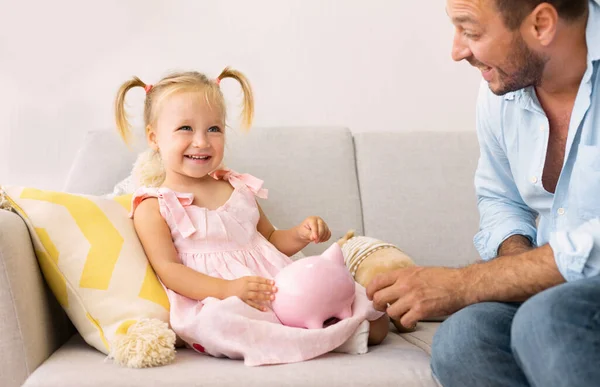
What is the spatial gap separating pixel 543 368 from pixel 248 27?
173 centimetres

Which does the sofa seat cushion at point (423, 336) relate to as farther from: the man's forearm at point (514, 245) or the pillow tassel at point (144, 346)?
the pillow tassel at point (144, 346)

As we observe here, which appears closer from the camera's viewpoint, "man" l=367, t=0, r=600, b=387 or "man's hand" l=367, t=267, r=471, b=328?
"man" l=367, t=0, r=600, b=387

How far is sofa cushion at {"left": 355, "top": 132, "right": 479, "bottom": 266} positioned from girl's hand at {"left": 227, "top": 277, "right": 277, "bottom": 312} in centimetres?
64

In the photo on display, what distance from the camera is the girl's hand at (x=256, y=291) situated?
1.56 meters

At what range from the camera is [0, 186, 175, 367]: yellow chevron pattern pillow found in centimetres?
157

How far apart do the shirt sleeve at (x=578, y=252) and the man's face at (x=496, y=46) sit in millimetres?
374

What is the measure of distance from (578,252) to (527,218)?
0.47 meters

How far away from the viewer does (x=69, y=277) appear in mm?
1581

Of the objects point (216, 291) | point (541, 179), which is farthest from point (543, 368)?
point (216, 291)

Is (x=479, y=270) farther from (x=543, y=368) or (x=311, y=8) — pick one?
(x=311, y=8)

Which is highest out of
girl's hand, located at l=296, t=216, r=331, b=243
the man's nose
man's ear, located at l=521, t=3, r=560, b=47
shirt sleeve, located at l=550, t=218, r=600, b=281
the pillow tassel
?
man's ear, located at l=521, t=3, r=560, b=47

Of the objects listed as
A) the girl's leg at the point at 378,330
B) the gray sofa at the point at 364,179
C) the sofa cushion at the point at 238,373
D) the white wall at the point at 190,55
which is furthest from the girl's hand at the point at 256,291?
the white wall at the point at 190,55

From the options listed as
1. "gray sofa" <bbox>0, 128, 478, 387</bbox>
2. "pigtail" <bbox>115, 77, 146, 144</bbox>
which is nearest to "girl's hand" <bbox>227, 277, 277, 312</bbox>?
"gray sofa" <bbox>0, 128, 478, 387</bbox>

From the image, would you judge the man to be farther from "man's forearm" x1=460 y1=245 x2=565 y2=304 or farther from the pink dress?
the pink dress
